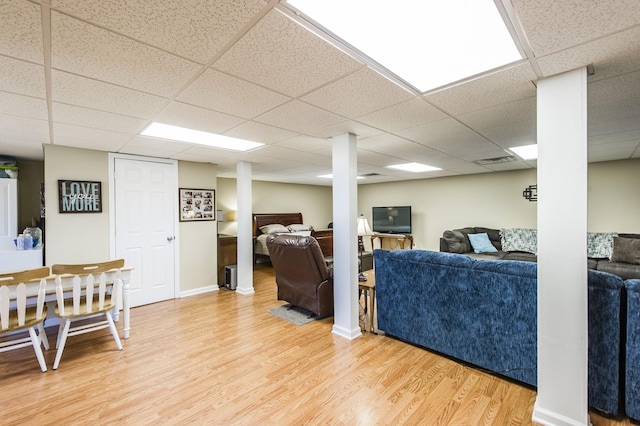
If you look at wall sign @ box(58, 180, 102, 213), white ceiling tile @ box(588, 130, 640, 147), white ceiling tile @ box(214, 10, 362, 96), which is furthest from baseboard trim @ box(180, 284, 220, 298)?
white ceiling tile @ box(588, 130, 640, 147)

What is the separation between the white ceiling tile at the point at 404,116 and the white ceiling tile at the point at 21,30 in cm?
202

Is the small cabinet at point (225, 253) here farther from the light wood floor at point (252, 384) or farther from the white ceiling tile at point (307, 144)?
the white ceiling tile at point (307, 144)

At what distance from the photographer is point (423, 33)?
54.2 inches

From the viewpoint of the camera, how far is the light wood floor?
6.10 feet

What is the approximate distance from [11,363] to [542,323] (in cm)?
421

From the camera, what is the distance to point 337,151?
3111 millimetres

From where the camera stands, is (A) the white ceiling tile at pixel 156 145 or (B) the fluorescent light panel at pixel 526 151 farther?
(B) the fluorescent light panel at pixel 526 151

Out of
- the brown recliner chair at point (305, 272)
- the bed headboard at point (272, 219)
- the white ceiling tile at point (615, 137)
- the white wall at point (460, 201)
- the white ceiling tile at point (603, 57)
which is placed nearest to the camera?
the white ceiling tile at point (603, 57)

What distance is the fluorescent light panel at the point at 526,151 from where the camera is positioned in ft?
12.3

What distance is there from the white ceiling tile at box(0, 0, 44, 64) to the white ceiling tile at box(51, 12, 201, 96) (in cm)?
5

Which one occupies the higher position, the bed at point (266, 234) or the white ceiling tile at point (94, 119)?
the white ceiling tile at point (94, 119)

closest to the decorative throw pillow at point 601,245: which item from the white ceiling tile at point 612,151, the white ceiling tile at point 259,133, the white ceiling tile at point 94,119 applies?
the white ceiling tile at point 612,151

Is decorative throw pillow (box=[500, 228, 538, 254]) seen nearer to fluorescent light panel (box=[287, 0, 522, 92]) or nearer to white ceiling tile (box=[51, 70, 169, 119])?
fluorescent light panel (box=[287, 0, 522, 92])

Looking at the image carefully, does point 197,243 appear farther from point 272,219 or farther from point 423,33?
point 423,33
